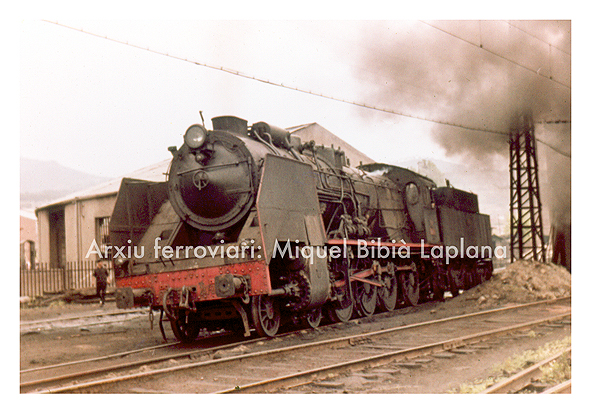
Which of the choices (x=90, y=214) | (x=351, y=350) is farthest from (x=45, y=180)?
(x=90, y=214)

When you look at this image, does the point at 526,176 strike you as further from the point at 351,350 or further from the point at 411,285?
the point at 351,350

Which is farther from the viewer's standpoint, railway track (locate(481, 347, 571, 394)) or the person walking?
the person walking

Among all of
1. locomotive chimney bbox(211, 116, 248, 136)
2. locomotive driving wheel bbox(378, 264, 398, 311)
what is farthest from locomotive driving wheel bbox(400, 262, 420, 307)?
locomotive chimney bbox(211, 116, 248, 136)

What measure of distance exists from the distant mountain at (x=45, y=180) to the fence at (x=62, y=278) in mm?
4963

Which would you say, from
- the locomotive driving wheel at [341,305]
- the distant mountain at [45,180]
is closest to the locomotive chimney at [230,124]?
the distant mountain at [45,180]

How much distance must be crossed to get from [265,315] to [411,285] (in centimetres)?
499

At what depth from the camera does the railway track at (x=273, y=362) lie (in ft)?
15.0

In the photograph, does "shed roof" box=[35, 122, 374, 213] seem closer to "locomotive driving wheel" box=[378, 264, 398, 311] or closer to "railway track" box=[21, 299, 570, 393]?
"locomotive driving wheel" box=[378, 264, 398, 311]

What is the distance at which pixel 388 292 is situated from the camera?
10031 mm

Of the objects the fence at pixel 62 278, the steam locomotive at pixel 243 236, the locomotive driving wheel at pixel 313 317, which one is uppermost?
the steam locomotive at pixel 243 236

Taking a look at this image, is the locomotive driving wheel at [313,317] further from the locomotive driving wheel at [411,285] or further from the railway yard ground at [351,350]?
the locomotive driving wheel at [411,285]

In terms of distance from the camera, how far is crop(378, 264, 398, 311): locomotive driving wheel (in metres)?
9.75

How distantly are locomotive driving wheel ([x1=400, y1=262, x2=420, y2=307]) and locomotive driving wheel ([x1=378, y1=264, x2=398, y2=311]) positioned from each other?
43 cm
